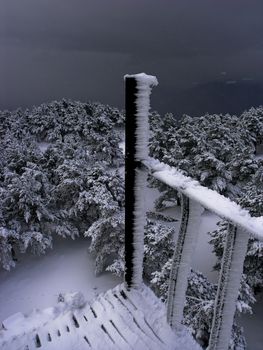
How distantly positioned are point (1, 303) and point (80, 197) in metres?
5.88

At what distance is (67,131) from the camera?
35.2 meters

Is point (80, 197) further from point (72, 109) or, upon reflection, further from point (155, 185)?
point (72, 109)

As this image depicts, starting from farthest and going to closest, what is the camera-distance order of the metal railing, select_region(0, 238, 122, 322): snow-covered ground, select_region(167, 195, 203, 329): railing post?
select_region(0, 238, 122, 322): snow-covered ground → select_region(167, 195, 203, 329): railing post → the metal railing

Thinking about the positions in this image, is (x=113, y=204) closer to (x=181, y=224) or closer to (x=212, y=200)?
(x=181, y=224)

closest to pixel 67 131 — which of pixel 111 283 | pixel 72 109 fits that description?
pixel 72 109

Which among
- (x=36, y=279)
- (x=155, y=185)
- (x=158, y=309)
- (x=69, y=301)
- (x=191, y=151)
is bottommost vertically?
(x=36, y=279)

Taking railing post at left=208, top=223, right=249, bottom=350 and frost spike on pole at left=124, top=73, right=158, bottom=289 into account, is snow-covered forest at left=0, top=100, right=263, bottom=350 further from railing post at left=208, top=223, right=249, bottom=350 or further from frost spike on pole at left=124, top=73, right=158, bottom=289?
railing post at left=208, top=223, right=249, bottom=350

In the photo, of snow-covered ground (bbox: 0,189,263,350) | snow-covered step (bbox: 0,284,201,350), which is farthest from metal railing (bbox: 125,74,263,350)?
snow-covered ground (bbox: 0,189,263,350)

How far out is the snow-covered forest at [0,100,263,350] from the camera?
11.4 meters

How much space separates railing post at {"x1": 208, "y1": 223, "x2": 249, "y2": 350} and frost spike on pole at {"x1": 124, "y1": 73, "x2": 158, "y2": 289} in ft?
3.65

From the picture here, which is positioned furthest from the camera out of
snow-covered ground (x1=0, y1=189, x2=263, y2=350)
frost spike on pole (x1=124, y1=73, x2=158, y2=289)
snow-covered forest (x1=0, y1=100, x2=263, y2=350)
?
snow-covered ground (x1=0, y1=189, x2=263, y2=350)

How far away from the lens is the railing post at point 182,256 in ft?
7.49

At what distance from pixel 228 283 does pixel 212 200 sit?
19.0 inches

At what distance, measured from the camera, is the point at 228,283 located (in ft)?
6.26
